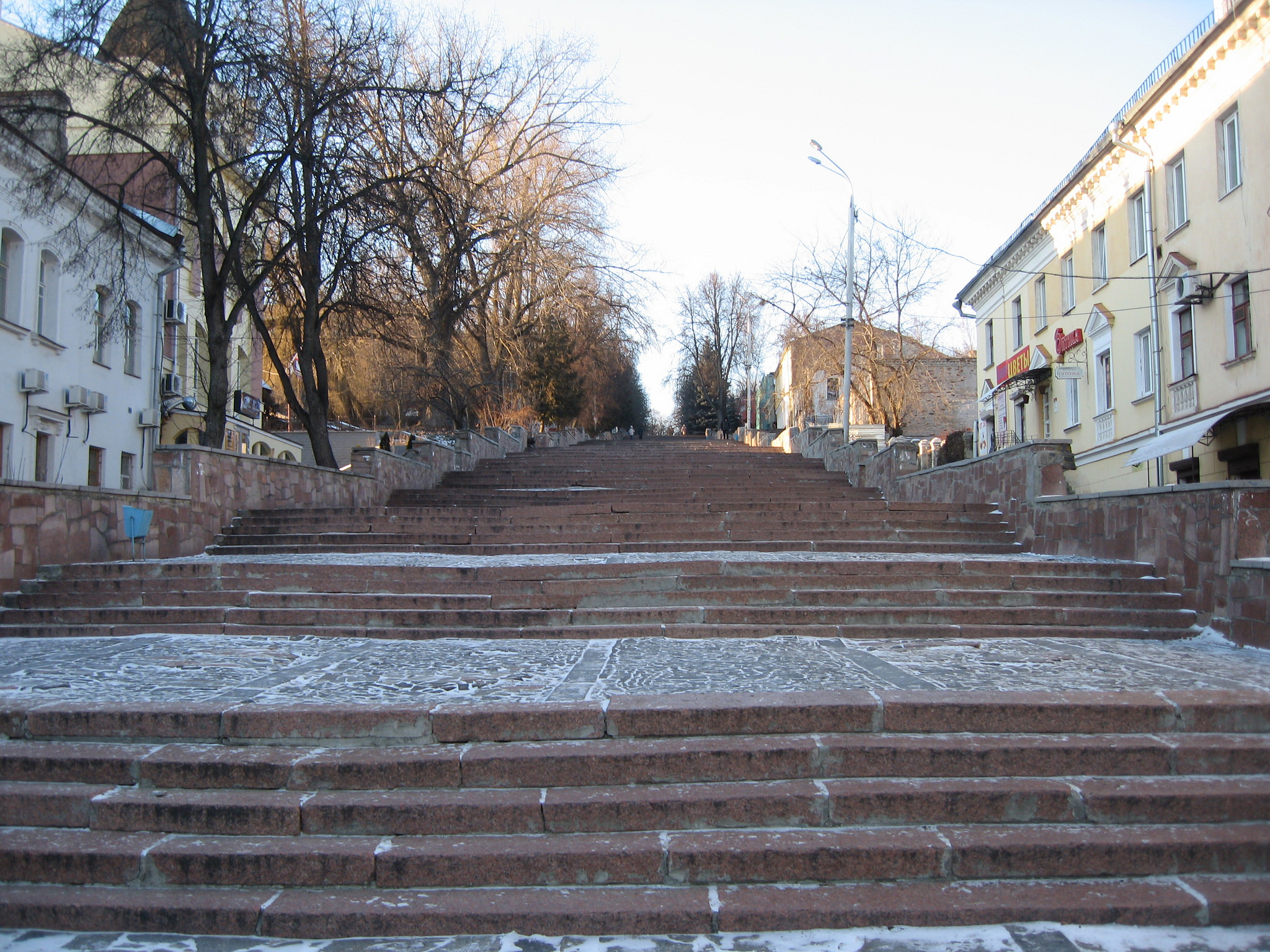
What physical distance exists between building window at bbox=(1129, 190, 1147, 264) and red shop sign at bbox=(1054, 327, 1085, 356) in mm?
3000

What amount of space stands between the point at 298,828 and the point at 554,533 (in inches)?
284

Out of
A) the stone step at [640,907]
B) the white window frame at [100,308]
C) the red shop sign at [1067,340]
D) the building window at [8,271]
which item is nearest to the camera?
the stone step at [640,907]

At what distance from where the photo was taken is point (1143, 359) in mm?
19094

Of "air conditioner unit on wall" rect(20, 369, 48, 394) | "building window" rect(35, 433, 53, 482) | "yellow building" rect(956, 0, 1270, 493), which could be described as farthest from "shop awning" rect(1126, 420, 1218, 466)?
"building window" rect(35, 433, 53, 482)

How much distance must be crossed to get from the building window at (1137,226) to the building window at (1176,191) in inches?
28.3

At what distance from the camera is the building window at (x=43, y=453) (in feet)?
57.7

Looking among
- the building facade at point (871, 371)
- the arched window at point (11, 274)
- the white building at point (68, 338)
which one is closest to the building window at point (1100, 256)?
the building facade at point (871, 371)

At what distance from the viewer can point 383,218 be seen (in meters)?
15.0

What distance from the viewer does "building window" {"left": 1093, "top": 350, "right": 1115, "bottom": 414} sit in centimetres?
2087

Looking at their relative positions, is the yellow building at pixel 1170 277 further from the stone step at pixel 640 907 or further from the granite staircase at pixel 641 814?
the stone step at pixel 640 907

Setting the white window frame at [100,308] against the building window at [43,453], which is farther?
the white window frame at [100,308]

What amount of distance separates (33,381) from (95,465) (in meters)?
3.22

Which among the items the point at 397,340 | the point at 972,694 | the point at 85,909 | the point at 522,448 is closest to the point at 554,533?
the point at 972,694

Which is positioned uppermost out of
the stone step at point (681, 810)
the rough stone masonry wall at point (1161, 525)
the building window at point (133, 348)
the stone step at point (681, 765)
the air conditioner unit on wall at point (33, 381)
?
the building window at point (133, 348)
